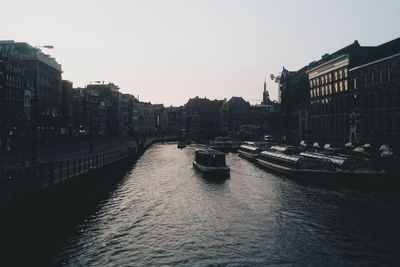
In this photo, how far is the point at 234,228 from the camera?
1187 inches

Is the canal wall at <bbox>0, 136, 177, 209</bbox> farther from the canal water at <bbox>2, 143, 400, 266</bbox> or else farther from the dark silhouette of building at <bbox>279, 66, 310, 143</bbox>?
the dark silhouette of building at <bbox>279, 66, 310, 143</bbox>

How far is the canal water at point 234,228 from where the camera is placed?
2381 cm

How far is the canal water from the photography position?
78.1ft

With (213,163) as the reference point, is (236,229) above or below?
below

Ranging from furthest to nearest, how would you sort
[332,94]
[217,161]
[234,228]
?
[332,94]
[217,161]
[234,228]

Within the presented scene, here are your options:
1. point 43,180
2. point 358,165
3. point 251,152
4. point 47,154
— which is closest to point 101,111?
point 251,152

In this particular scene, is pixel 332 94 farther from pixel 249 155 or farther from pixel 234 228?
pixel 234 228

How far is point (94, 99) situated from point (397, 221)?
150 m

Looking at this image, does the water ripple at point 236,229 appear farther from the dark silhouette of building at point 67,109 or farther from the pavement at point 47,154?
the dark silhouette of building at point 67,109

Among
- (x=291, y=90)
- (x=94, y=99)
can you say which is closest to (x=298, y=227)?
(x=291, y=90)

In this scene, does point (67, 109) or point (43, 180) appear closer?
point (43, 180)

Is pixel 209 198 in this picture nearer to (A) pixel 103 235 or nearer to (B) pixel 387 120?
A: (A) pixel 103 235

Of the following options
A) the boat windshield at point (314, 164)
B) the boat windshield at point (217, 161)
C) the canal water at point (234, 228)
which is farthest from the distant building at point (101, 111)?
the canal water at point (234, 228)

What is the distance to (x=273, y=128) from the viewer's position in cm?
19312
